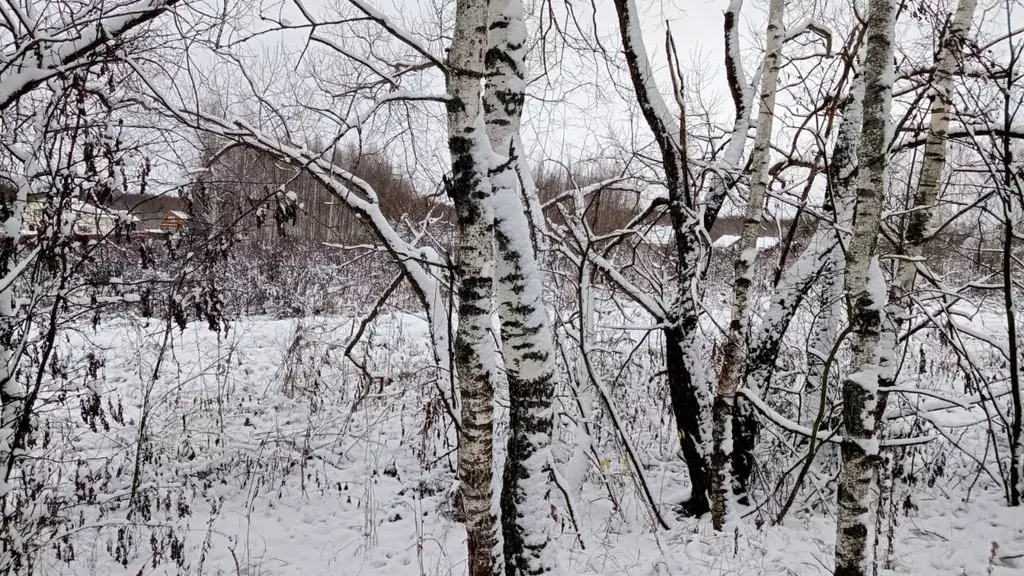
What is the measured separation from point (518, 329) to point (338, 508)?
3.24 m

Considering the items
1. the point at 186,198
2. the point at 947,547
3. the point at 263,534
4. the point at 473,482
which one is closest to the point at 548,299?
the point at 473,482

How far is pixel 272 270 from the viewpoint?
1364 cm

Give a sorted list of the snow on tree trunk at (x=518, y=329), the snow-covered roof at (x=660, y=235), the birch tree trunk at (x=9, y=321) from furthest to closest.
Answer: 1. the snow-covered roof at (x=660, y=235)
2. the birch tree trunk at (x=9, y=321)
3. the snow on tree trunk at (x=518, y=329)

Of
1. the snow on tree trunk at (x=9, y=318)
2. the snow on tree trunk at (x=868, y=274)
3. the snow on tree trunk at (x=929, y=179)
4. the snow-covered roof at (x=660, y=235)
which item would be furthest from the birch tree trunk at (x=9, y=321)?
the snow on tree trunk at (x=929, y=179)

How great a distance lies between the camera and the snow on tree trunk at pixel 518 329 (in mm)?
2863

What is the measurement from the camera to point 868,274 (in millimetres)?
2604

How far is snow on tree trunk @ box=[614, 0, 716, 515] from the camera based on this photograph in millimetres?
4000

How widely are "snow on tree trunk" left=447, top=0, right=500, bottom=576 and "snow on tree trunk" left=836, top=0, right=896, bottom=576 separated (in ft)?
5.81

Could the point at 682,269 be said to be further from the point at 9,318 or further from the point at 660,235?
the point at 9,318

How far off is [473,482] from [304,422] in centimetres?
446

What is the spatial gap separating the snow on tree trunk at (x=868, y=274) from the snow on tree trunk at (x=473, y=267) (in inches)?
69.8

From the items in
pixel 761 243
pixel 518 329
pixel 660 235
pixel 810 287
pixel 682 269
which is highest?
pixel 761 243

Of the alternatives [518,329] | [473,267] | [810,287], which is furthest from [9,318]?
[810,287]

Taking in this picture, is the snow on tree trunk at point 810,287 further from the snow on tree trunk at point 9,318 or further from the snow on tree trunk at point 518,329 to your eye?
the snow on tree trunk at point 9,318
